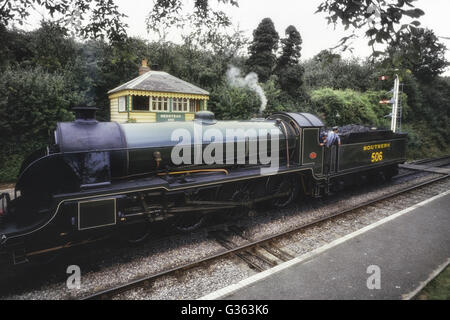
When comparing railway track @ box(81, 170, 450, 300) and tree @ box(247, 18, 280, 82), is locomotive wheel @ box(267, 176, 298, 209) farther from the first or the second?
tree @ box(247, 18, 280, 82)

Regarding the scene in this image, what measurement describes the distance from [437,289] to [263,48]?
21.8m

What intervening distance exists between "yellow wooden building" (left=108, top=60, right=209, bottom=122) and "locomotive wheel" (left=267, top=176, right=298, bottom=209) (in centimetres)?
877

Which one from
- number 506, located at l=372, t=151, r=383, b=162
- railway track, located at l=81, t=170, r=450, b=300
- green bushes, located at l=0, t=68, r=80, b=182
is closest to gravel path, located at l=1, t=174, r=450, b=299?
railway track, located at l=81, t=170, r=450, b=300

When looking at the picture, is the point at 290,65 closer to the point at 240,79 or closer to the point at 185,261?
the point at 240,79

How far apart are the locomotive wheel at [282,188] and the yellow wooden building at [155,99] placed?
8.77 metres

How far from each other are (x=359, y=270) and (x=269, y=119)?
17.0ft

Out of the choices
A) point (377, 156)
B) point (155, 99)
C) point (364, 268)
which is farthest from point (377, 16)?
point (155, 99)

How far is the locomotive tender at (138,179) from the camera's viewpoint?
15.7 ft

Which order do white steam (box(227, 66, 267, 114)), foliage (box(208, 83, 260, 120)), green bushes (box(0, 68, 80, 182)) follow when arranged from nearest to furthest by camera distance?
green bushes (box(0, 68, 80, 182)), foliage (box(208, 83, 260, 120)), white steam (box(227, 66, 267, 114))

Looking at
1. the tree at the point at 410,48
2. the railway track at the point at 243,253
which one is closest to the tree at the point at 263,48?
the railway track at the point at 243,253

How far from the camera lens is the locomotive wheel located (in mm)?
8055

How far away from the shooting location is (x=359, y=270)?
5.03 meters

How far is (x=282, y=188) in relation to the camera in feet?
27.0

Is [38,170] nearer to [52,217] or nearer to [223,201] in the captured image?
[52,217]
